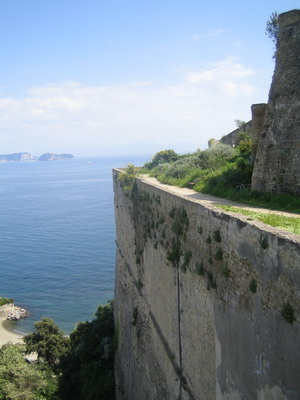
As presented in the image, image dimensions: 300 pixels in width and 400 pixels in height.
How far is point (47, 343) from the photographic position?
77.6ft

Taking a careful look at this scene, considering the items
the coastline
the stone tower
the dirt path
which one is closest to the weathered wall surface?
the dirt path

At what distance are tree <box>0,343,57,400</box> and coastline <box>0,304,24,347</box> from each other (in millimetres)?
12312

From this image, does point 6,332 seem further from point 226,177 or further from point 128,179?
point 226,177

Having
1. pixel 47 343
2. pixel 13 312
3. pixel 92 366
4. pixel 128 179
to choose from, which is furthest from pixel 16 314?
pixel 128 179

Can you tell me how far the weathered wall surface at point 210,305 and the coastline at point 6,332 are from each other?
21.6m

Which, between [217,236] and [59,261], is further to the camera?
[59,261]

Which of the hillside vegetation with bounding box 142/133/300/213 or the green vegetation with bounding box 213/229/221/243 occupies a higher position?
the hillside vegetation with bounding box 142/133/300/213

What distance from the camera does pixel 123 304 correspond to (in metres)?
15.7

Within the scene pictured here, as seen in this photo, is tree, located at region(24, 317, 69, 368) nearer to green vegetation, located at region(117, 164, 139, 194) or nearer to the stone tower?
green vegetation, located at region(117, 164, 139, 194)

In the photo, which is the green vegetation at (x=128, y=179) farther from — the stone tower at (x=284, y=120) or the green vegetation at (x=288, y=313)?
the green vegetation at (x=288, y=313)

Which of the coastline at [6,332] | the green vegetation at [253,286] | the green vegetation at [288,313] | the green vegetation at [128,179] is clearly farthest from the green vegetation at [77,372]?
the green vegetation at [288,313]

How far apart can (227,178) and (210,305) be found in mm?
4562

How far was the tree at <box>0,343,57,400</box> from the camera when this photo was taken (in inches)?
663

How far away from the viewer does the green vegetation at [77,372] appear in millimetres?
15695
